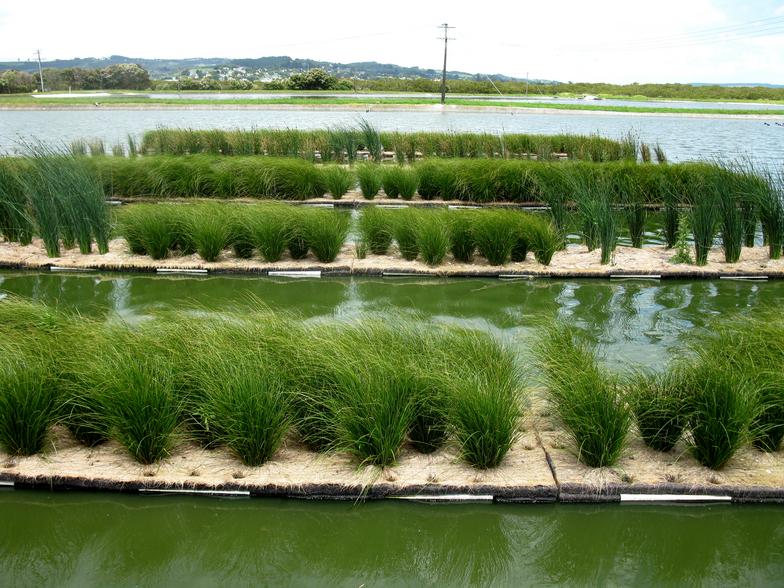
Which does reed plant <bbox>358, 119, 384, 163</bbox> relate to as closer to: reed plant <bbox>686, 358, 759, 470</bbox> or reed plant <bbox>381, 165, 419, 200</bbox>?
reed plant <bbox>381, 165, 419, 200</bbox>

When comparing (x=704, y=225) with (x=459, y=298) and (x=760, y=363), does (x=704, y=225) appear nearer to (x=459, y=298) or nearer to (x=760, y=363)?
(x=459, y=298)

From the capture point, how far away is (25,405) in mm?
4324

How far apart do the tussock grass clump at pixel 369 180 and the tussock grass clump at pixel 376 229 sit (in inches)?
135

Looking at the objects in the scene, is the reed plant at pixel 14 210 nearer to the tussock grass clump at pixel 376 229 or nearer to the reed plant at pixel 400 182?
the tussock grass clump at pixel 376 229

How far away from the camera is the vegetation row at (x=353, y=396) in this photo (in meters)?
4.27

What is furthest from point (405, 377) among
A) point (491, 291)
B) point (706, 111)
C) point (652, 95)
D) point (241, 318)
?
point (652, 95)

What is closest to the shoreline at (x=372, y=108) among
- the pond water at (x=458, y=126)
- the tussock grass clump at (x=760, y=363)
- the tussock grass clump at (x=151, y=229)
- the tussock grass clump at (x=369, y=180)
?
the pond water at (x=458, y=126)

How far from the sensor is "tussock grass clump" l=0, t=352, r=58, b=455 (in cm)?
432

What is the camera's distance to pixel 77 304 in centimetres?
775

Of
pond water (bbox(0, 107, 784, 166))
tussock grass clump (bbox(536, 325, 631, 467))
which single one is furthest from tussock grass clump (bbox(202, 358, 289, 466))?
pond water (bbox(0, 107, 784, 166))

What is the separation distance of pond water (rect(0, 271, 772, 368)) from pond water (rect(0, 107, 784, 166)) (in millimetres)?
12428

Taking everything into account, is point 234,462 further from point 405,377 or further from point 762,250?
point 762,250

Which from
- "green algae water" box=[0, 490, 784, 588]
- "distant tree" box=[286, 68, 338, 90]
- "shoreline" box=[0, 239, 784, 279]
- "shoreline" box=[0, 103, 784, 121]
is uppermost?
"distant tree" box=[286, 68, 338, 90]

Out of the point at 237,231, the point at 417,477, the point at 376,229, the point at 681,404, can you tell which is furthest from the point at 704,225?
the point at 417,477
